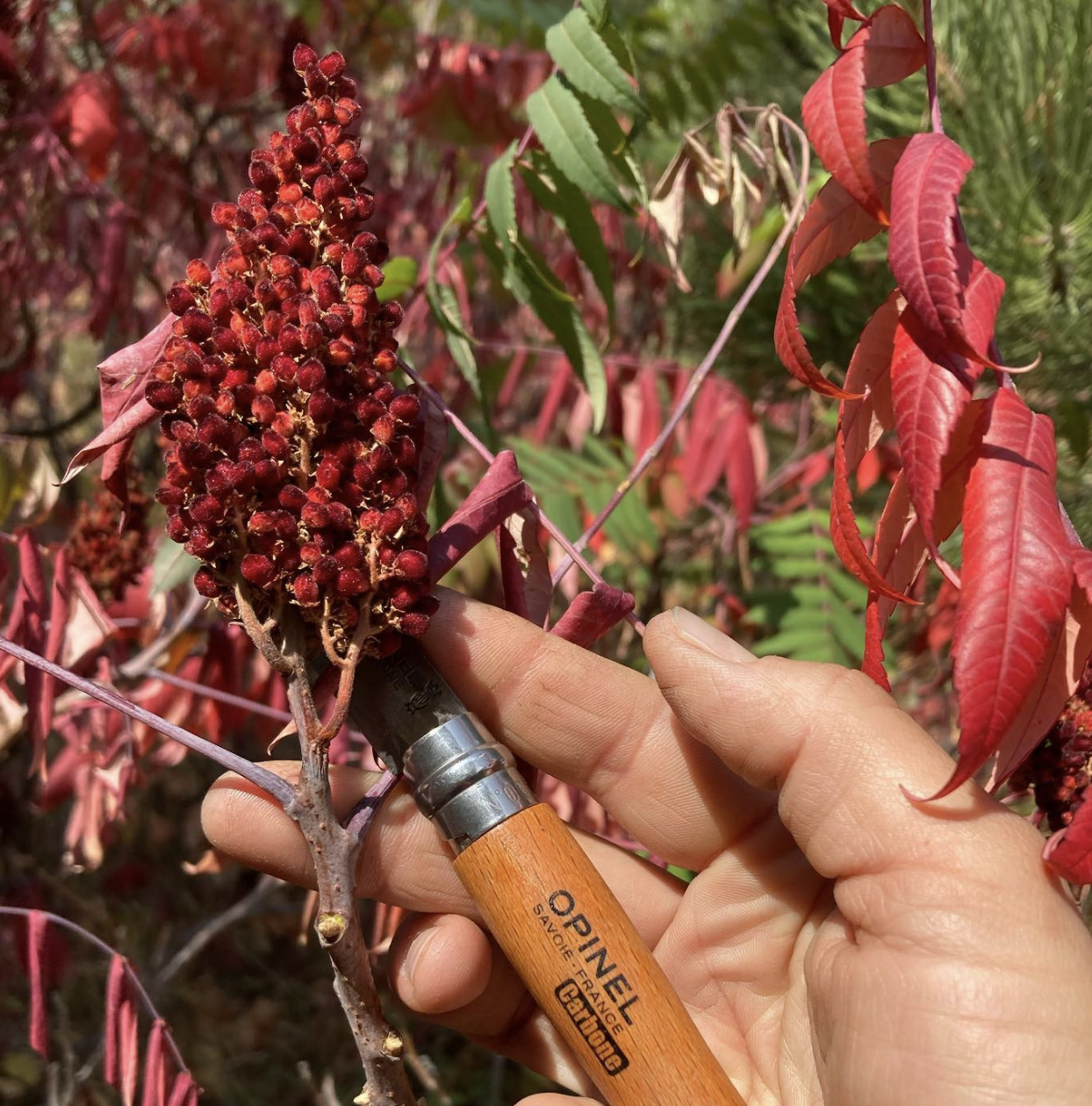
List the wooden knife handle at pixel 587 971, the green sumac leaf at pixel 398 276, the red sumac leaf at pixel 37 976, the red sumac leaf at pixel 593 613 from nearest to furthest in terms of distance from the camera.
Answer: the wooden knife handle at pixel 587 971, the red sumac leaf at pixel 593 613, the red sumac leaf at pixel 37 976, the green sumac leaf at pixel 398 276

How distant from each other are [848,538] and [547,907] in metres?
0.41

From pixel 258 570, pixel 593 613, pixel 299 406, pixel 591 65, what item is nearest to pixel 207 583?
pixel 258 570

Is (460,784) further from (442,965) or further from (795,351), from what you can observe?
(795,351)

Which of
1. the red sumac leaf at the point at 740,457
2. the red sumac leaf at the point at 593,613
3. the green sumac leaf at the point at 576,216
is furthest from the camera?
the red sumac leaf at the point at 740,457

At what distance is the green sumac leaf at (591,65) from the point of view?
3.54ft

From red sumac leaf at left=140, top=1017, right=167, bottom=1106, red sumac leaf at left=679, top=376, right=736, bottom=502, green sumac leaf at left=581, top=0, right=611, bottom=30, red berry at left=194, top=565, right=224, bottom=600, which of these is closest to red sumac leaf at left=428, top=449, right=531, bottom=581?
red berry at left=194, top=565, right=224, bottom=600

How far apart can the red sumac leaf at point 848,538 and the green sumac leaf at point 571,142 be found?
19.2 inches

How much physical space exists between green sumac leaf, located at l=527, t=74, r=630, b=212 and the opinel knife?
58 centimetres

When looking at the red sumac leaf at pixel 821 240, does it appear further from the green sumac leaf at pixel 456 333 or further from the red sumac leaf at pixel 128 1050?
the red sumac leaf at pixel 128 1050

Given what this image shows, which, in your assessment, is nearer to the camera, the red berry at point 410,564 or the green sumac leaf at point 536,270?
the red berry at point 410,564

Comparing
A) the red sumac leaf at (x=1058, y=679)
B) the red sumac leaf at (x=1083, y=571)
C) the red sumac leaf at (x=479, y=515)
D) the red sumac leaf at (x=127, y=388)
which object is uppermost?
the red sumac leaf at (x=127, y=388)

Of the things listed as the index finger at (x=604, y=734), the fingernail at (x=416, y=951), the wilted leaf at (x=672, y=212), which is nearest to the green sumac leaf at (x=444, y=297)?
the wilted leaf at (x=672, y=212)

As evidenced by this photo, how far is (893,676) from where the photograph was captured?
2252 mm

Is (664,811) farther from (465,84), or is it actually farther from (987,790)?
(465,84)
